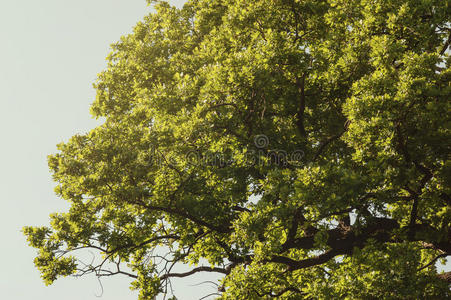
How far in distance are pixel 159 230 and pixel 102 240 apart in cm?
241

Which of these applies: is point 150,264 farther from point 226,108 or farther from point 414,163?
point 414,163

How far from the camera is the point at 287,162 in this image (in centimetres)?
1334

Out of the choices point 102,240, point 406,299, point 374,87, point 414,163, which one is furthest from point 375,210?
point 102,240

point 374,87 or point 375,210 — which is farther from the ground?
point 374,87

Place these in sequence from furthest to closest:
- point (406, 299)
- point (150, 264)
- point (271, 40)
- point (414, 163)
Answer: point (150, 264), point (271, 40), point (414, 163), point (406, 299)

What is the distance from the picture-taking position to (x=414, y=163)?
10695mm

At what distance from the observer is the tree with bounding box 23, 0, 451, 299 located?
10.3m

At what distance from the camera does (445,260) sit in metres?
19.2

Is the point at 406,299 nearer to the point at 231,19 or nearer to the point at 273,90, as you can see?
the point at 273,90

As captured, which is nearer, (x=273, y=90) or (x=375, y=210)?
(x=375, y=210)

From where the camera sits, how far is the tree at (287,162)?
404 inches

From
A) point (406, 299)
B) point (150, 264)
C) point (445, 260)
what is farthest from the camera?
point (445, 260)

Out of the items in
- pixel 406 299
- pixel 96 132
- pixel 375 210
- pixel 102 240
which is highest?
pixel 96 132

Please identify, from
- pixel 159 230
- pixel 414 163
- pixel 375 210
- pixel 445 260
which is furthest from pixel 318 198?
pixel 445 260
